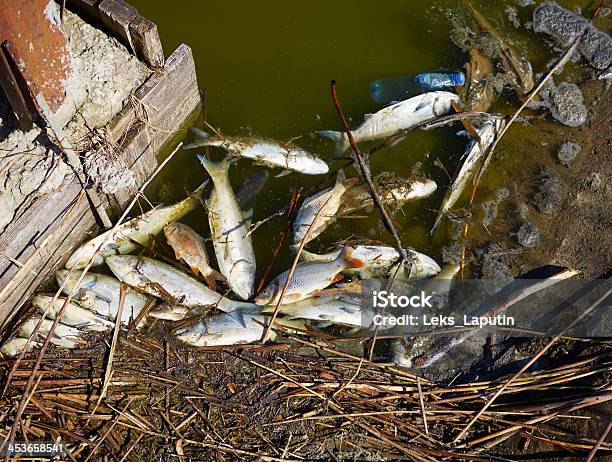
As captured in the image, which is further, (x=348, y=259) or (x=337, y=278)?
(x=337, y=278)

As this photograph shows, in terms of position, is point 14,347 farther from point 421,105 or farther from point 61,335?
point 421,105

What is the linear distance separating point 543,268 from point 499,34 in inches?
111

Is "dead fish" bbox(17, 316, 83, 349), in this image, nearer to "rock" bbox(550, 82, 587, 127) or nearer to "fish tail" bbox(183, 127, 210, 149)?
"fish tail" bbox(183, 127, 210, 149)

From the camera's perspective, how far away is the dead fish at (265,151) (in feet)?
18.5

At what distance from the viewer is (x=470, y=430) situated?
4.97 meters

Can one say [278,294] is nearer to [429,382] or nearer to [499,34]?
[429,382]

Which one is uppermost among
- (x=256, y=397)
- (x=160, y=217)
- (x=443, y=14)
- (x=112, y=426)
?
(x=443, y=14)

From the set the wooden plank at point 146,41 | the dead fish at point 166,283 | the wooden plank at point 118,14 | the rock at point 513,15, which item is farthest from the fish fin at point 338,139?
the rock at point 513,15

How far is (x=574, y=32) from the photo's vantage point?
666cm

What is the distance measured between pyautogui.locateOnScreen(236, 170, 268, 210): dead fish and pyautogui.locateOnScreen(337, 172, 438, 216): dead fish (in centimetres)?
82

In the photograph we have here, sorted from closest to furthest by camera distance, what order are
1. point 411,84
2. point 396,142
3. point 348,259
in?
point 348,259 < point 396,142 < point 411,84

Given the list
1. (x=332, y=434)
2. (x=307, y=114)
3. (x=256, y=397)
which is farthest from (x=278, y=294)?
(x=307, y=114)

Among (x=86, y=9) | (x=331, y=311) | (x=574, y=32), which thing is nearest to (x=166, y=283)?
(x=331, y=311)

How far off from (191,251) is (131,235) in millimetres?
624
